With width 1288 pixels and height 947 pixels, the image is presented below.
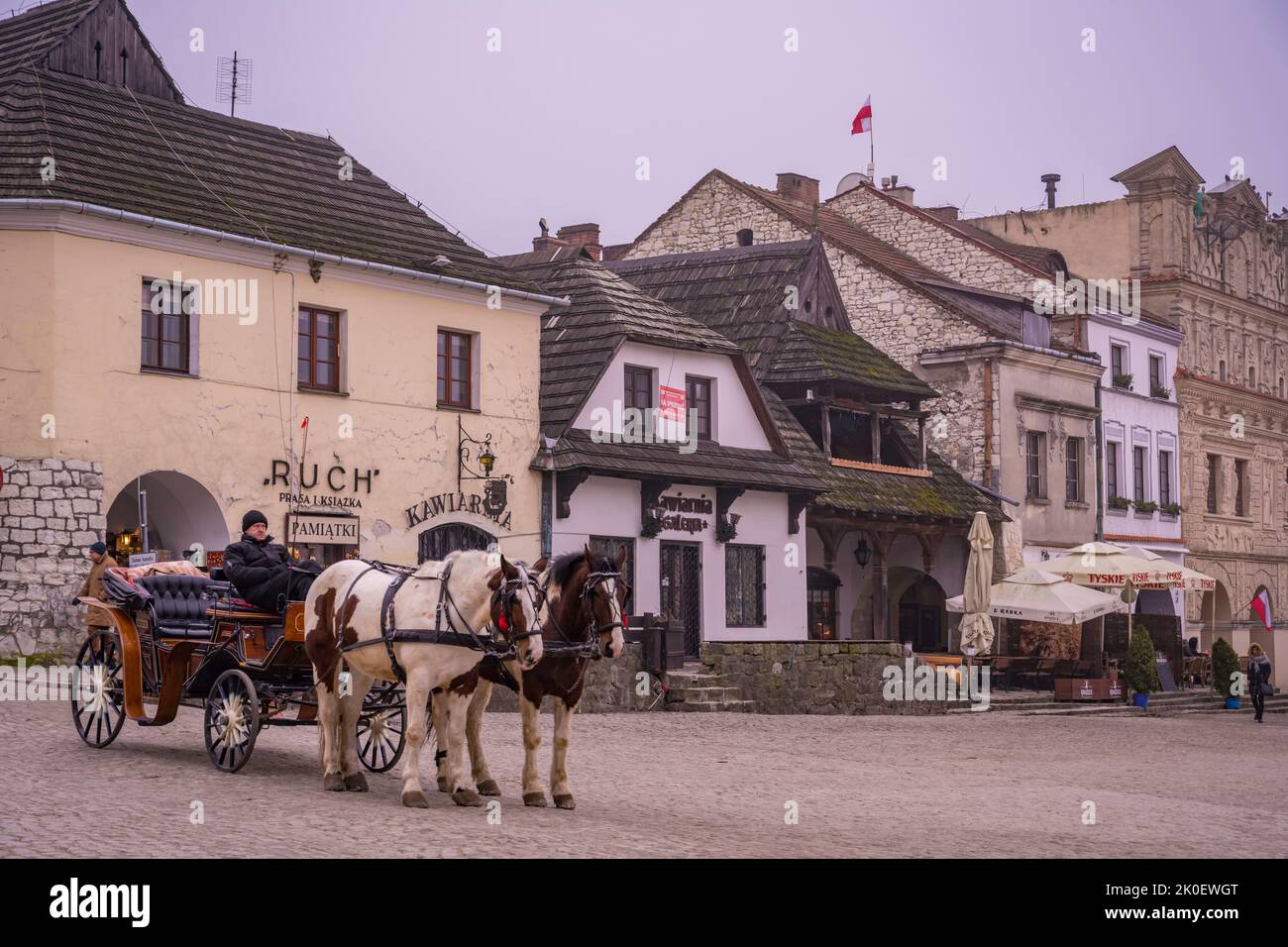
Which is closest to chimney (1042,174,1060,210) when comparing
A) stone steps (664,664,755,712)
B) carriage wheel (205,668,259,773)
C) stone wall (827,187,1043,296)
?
stone wall (827,187,1043,296)

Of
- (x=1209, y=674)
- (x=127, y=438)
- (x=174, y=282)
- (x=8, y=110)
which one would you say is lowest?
(x=1209, y=674)

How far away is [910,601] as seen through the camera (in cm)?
4156

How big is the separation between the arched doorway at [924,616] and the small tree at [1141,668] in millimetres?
8251

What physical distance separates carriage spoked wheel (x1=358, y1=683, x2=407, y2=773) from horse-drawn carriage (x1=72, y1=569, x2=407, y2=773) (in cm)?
1

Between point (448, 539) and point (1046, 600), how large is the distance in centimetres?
1183

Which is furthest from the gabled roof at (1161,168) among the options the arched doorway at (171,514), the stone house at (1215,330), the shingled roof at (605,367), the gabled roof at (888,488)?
the arched doorway at (171,514)

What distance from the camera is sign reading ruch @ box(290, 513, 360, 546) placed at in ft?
79.4

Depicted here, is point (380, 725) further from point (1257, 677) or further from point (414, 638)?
point (1257, 677)

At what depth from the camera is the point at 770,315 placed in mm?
37125

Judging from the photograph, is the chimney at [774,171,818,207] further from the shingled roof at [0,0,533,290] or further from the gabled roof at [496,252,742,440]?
the shingled roof at [0,0,533,290]

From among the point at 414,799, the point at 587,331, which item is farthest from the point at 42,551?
the point at 587,331

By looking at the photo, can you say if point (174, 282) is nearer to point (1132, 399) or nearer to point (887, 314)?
point (887, 314)
